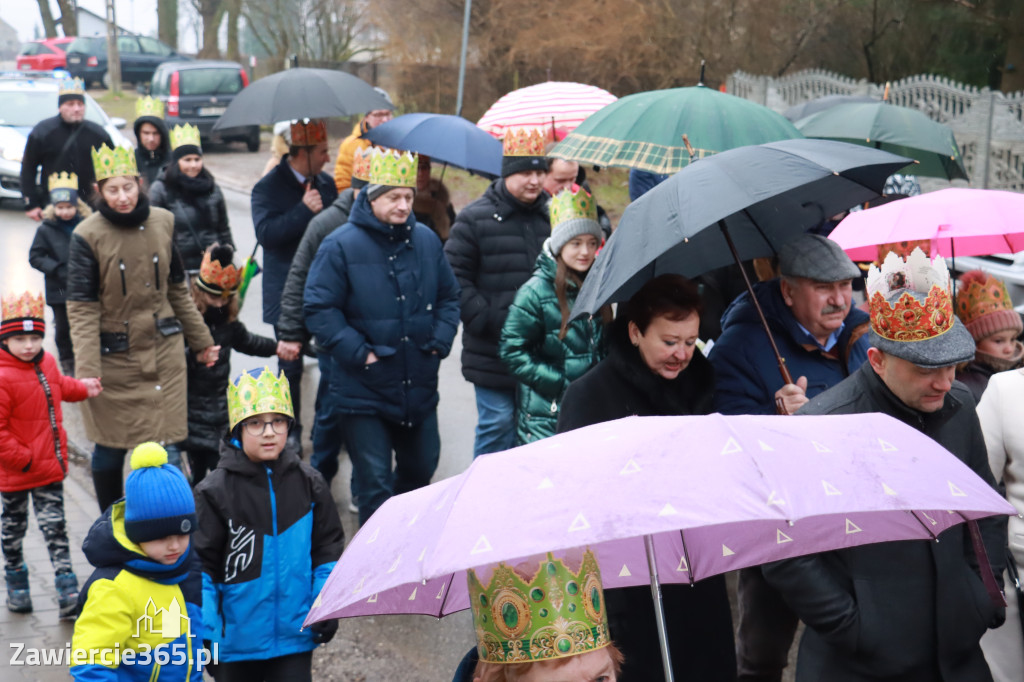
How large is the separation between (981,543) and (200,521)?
106 inches

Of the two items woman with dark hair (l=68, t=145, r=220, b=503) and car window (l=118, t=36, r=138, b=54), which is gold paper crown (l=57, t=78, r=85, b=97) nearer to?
woman with dark hair (l=68, t=145, r=220, b=503)

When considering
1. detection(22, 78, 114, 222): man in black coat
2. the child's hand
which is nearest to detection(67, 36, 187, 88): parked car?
detection(22, 78, 114, 222): man in black coat

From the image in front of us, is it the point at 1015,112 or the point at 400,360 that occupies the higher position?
the point at 1015,112

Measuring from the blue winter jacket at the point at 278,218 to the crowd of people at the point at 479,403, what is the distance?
0.07ft

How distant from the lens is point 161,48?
4547cm

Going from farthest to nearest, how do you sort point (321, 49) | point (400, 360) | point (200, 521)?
1. point (321, 49)
2. point (400, 360)
3. point (200, 521)

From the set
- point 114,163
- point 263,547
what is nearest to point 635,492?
point 263,547

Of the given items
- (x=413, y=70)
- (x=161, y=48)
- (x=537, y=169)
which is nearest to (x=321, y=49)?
(x=413, y=70)

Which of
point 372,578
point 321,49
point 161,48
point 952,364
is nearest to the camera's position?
point 372,578

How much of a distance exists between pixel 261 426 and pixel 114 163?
2511 millimetres

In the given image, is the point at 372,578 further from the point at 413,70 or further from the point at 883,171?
the point at 413,70

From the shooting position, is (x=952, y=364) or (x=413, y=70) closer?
(x=952, y=364)

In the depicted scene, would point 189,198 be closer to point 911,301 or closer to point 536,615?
point 911,301

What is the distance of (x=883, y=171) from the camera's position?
4.62 m
